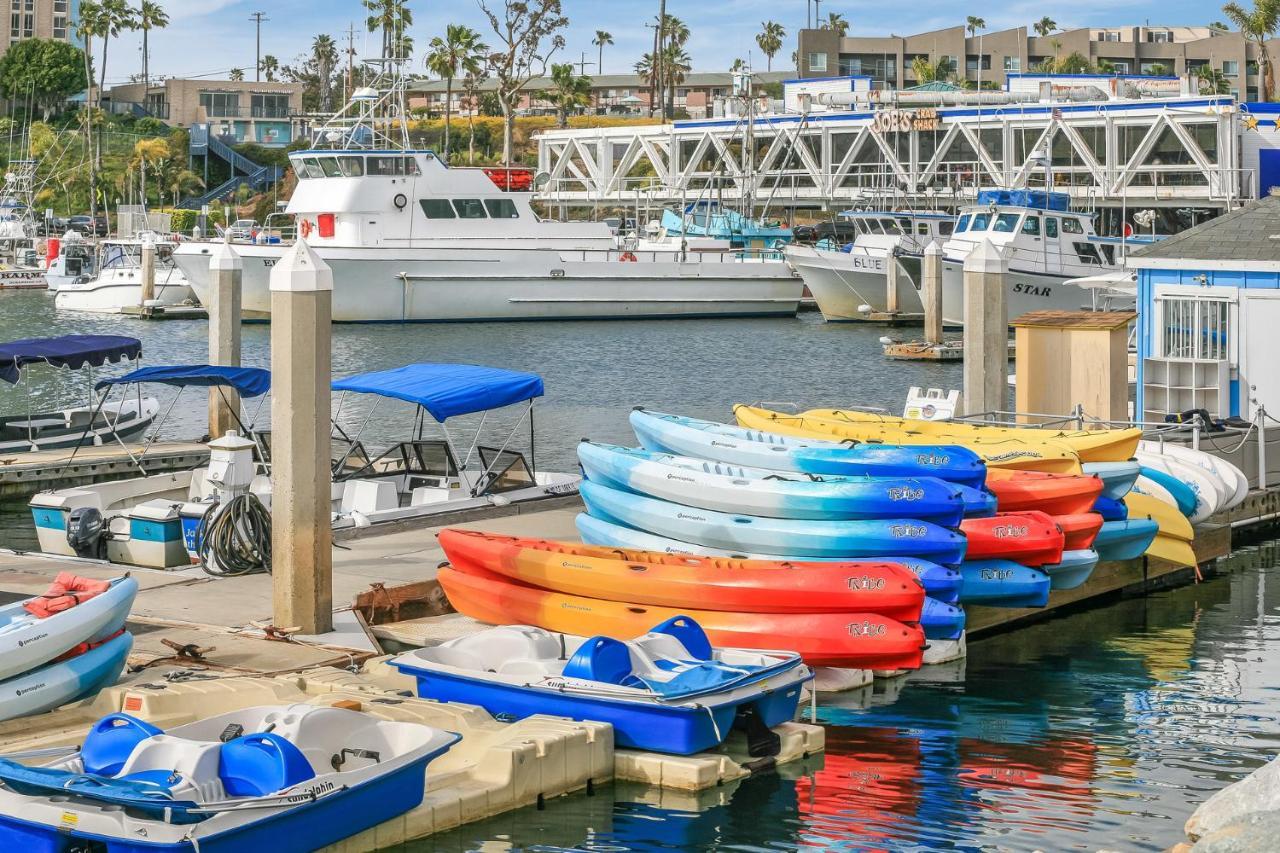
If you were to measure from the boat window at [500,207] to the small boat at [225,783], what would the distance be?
45.7 m

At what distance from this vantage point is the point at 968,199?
7238cm

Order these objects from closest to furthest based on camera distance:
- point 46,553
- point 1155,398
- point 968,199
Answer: point 46,553, point 1155,398, point 968,199

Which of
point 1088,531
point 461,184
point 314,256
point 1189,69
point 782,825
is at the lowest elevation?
point 782,825

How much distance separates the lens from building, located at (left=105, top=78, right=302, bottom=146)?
379 ft

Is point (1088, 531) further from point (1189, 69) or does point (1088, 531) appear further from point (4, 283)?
point (1189, 69)

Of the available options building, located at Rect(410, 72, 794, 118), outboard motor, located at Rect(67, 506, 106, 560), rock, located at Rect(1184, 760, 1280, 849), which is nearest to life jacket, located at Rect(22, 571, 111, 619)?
outboard motor, located at Rect(67, 506, 106, 560)

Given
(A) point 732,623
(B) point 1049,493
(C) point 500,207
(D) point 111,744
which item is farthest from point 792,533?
(C) point 500,207

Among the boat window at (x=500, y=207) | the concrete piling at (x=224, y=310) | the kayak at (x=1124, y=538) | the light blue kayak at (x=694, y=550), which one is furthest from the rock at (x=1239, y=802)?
the boat window at (x=500, y=207)

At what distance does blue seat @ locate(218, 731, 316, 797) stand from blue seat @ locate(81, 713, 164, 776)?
519mm

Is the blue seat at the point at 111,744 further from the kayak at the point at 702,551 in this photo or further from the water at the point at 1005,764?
the kayak at the point at 702,551

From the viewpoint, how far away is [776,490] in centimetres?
1464

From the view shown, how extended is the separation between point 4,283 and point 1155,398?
207ft

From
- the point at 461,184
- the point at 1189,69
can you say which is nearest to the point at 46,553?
the point at 461,184

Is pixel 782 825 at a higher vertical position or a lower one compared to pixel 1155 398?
lower
